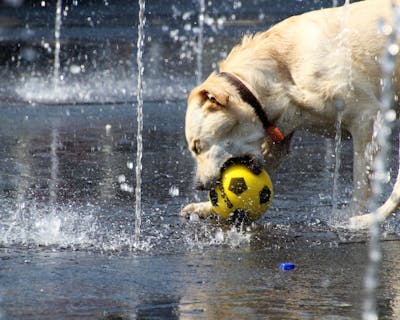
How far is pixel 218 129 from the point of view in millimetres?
6203

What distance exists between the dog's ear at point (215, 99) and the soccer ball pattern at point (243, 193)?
0.41 meters

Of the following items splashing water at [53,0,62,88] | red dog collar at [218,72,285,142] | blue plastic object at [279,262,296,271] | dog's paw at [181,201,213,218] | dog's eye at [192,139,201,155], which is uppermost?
splashing water at [53,0,62,88]

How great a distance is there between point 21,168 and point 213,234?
250 cm

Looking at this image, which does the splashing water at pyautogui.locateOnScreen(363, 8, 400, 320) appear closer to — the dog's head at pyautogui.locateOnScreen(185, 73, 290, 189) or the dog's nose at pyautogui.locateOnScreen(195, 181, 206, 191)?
the dog's head at pyautogui.locateOnScreen(185, 73, 290, 189)

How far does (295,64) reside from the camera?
20.6 ft

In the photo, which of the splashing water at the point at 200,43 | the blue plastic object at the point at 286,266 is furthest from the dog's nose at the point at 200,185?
the splashing water at the point at 200,43

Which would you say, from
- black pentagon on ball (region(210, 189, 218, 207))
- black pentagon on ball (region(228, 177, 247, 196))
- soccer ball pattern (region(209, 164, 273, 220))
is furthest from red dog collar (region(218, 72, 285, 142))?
black pentagon on ball (region(210, 189, 218, 207))

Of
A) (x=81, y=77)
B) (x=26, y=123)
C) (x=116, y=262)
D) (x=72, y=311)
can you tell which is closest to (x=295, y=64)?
(x=116, y=262)

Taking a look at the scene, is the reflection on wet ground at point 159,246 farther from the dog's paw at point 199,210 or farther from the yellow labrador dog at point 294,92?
the yellow labrador dog at point 294,92

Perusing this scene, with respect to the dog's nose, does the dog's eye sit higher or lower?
higher

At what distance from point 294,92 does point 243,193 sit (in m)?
0.71

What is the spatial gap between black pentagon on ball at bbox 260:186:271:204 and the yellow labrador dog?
0.24m

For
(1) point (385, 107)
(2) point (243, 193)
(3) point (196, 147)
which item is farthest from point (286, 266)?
(1) point (385, 107)

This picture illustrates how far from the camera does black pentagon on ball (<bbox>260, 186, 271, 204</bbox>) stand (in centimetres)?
618
